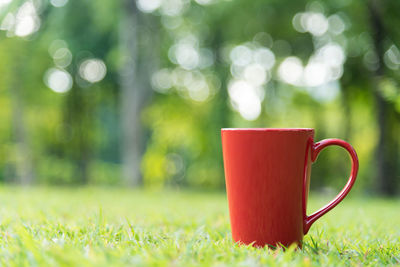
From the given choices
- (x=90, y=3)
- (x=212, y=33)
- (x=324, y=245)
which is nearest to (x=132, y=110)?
(x=212, y=33)

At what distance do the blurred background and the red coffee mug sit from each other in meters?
2.87

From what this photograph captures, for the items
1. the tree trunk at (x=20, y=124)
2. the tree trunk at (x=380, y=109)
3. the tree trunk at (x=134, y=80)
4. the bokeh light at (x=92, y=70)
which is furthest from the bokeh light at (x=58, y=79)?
the tree trunk at (x=380, y=109)

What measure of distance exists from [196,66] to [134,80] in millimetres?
2887

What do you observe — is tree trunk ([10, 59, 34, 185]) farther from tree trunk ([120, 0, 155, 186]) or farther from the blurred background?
tree trunk ([120, 0, 155, 186])

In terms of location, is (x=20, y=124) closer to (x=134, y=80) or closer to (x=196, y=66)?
(x=196, y=66)

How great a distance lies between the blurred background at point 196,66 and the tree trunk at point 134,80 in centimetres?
2

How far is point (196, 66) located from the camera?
11.3 m

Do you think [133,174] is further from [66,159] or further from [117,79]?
[66,159]

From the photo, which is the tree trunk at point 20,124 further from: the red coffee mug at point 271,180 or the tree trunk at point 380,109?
the red coffee mug at point 271,180

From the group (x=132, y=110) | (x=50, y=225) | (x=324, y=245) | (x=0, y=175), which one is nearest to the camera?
(x=324, y=245)

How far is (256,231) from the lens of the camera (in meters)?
1.84

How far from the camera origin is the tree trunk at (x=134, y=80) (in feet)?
28.3

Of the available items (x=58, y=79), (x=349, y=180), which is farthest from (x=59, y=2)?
(x=349, y=180)

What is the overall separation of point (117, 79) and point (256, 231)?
13036 mm
